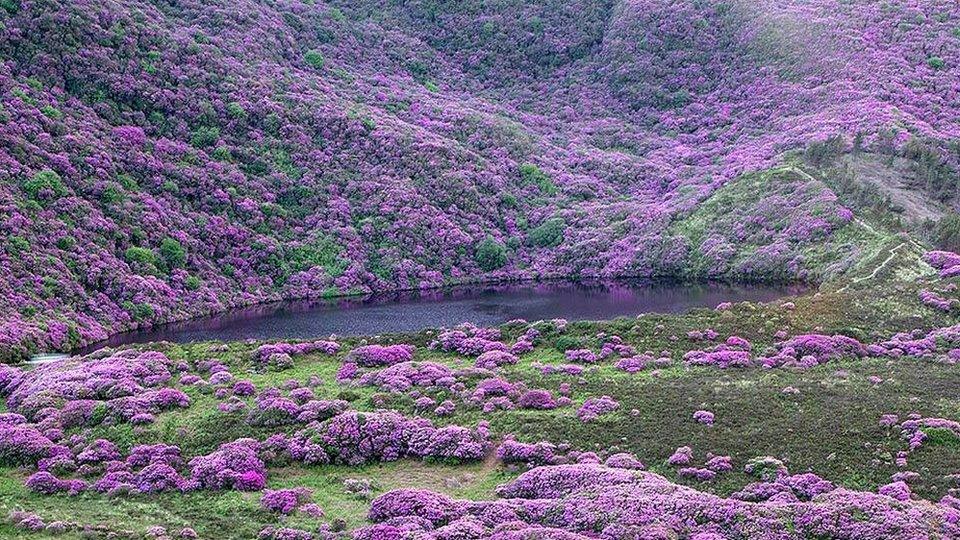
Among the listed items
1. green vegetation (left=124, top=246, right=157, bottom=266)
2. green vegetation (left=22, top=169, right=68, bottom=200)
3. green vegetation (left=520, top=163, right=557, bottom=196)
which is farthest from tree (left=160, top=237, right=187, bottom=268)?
green vegetation (left=520, top=163, right=557, bottom=196)

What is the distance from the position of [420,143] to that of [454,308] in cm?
3620

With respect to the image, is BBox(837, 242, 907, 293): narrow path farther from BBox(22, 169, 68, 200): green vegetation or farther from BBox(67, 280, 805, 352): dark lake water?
BBox(22, 169, 68, 200): green vegetation

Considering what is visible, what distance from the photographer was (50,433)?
55.6 meters

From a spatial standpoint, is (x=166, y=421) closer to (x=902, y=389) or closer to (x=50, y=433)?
(x=50, y=433)

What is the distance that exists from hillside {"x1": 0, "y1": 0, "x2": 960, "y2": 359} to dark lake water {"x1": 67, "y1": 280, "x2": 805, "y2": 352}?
337 cm

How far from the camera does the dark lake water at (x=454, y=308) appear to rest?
9000 cm

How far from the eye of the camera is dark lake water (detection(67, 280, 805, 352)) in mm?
90000

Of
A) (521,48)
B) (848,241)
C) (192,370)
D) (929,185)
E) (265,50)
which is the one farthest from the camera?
(521,48)

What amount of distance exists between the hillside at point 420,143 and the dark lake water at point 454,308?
11.0 ft

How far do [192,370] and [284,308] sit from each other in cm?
3561

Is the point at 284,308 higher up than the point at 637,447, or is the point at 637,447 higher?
the point at 637,447

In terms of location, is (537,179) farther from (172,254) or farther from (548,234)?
(172,254)

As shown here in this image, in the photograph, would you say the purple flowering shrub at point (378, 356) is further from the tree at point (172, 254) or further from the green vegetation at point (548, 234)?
the green vegetation at point (548, 234)

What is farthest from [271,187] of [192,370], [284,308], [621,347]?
[621,347]
